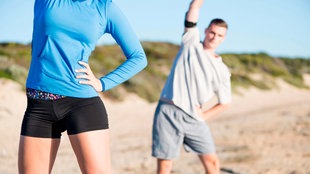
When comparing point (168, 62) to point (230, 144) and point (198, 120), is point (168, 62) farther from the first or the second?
point (198, 120)

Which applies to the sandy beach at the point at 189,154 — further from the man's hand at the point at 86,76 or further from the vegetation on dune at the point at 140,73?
the man's hand at the point at 86,76

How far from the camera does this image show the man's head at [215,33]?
477cm

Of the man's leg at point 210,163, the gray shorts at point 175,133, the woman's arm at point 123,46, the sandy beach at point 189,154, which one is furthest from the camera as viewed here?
the sandy beach at point 189,154

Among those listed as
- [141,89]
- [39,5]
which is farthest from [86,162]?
[141,89]

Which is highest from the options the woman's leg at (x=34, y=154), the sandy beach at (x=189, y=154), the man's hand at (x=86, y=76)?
the man's hand at (x=86, y=76)

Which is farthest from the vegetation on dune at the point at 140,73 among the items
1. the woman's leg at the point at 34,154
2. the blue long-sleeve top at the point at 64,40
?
the blue long-sleeve top at the point at 64,40

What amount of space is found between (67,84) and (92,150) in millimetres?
368

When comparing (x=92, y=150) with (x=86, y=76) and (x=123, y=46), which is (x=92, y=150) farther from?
(x=123, y=46)

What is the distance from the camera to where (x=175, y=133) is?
4.96 metres

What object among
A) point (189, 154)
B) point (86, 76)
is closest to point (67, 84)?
point (86, 76)

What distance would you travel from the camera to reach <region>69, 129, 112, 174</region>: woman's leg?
296cm

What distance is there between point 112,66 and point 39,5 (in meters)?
18.9

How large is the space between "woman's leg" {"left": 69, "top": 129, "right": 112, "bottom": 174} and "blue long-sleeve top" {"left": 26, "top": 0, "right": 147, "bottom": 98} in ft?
0.70

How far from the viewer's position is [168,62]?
2820 cm
